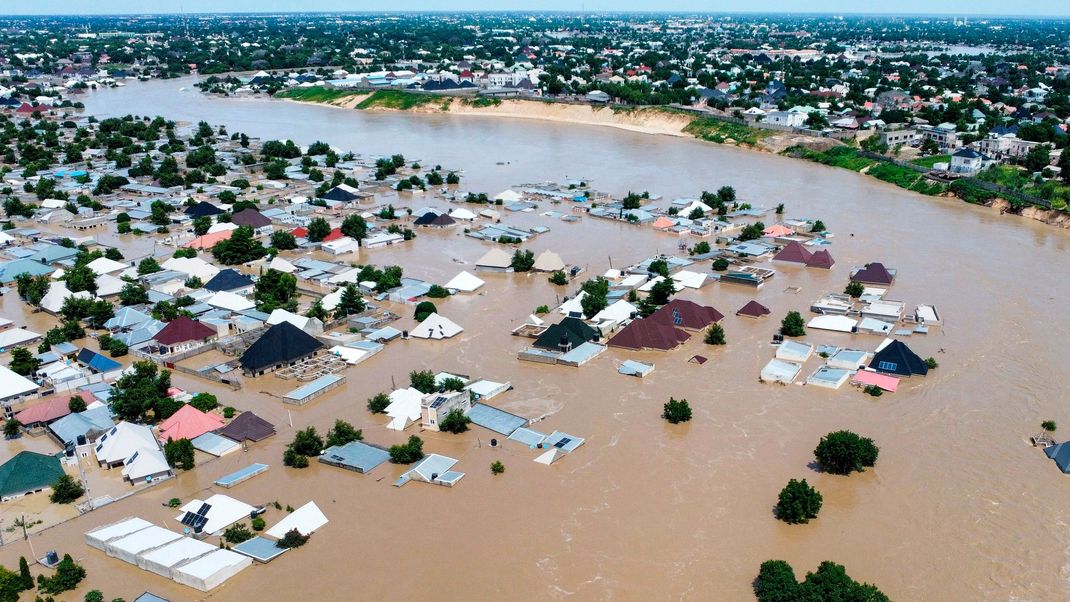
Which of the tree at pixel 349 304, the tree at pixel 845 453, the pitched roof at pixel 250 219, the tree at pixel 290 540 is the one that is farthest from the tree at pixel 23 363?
the tree at pixel 845 453

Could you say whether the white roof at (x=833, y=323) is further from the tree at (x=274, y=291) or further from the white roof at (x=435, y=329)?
the tree at (x=274, y=291)

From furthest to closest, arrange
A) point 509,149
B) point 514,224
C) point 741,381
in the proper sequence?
point 509,149 → point 514,224 → point 741,381

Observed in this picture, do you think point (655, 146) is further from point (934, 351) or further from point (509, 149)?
point (934, 351)

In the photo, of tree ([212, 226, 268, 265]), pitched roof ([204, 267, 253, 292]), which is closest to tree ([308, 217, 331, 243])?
tree ([212, 226, 268, 265])

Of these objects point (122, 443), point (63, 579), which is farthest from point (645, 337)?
point (63, 579)

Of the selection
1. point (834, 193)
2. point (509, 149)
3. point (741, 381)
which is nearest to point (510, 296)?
point (741, 381)

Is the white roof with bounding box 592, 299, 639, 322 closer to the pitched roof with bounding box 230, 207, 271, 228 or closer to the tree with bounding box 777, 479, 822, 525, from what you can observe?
the tree with bounding box 777, 479, 822, 525

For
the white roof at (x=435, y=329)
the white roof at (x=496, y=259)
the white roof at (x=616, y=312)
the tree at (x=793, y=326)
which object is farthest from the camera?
the white roof at (x=496, y=259)
